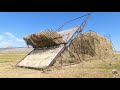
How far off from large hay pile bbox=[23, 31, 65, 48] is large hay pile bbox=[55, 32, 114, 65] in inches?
38.1

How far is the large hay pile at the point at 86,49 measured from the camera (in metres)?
15.7

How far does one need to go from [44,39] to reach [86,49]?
10.0 ft

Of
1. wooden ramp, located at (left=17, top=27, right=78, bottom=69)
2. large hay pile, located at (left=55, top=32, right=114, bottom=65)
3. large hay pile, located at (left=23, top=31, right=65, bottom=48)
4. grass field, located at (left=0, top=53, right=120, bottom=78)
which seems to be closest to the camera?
grass field, located at (left=0, top=53, right=120, bottom=78)

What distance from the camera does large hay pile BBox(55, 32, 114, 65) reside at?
15727 millimetres

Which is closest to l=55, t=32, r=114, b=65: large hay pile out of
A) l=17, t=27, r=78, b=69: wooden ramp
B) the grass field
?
l=17, t=27, r=78, b=69: wooden ramp

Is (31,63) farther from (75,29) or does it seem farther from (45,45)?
(75,29)

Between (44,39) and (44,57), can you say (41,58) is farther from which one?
(44,39)

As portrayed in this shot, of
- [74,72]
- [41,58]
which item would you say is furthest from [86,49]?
[74,72]

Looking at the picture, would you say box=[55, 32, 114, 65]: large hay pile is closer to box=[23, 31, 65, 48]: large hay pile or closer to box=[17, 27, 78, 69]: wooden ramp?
box=[17, 27, 78, 69]: wooden ramp

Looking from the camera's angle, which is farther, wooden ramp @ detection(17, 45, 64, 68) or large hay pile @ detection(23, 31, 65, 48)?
large hay pile @ detection(23, 31, 65, 48)

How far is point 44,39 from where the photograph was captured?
1661cm
